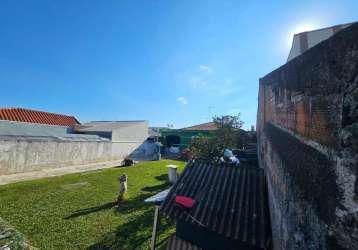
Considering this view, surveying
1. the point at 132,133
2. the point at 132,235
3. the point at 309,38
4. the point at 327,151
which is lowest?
the point at 132,235

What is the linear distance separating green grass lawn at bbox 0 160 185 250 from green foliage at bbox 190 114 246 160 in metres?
3.47

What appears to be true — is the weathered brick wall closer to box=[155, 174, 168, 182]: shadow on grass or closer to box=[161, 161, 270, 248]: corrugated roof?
Result: box=[161, 161, 270, 248]: corrugated roof

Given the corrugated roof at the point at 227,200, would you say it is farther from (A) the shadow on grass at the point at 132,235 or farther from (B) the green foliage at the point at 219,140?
(B) the green foliage at the point at 219,140

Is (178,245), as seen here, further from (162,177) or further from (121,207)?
(162,177)

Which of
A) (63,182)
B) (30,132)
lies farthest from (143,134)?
(63,182)

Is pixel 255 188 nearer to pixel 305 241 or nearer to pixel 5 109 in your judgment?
pixel 305 241

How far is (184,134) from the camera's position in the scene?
124 feet

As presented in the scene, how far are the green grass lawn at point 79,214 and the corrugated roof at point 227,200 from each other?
2986 millimetres

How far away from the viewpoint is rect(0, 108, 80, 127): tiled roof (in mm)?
24922

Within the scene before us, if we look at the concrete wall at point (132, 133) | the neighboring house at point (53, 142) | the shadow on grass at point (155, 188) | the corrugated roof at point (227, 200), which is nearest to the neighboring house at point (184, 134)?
the concrete wall at point (132, 133)

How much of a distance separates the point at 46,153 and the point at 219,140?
14.9 metres

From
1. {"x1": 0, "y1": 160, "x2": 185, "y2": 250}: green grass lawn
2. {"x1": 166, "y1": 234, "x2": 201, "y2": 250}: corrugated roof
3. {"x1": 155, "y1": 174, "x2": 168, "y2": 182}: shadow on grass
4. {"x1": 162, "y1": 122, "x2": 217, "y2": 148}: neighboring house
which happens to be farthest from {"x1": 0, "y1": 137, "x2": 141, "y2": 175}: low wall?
{"x1": 166, "y1": 234, "x2": 201, "y2": 250}: corrugated roof

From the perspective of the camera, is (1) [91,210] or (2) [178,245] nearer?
(2) [178,245]

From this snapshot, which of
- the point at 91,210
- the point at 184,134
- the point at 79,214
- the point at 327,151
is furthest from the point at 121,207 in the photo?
the point at 184,134
